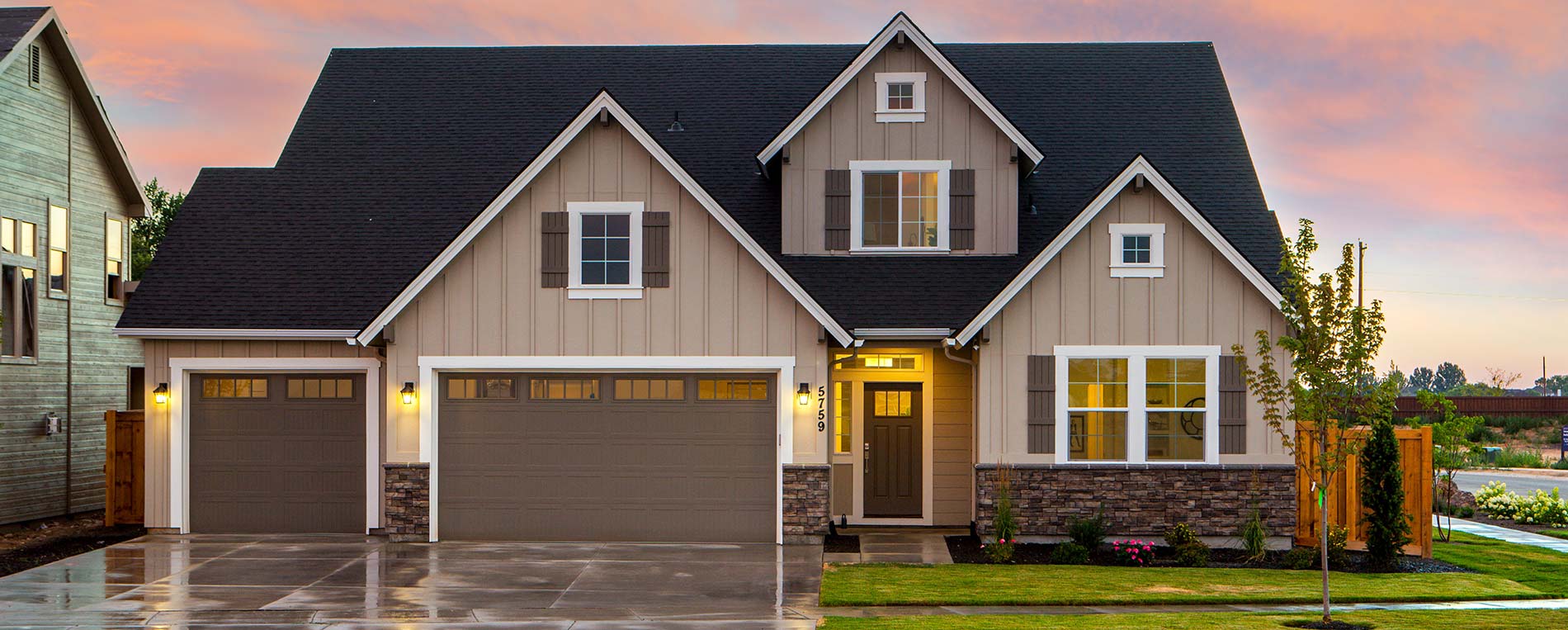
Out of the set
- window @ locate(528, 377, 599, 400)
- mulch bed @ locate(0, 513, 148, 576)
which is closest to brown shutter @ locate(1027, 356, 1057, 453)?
window @ locate(528, 377, 599, 400)

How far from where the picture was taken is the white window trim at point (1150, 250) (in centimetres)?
1512

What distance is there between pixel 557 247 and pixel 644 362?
177 cm

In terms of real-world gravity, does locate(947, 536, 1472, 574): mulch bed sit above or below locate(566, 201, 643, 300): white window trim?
below

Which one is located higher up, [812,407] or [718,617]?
[812,407]

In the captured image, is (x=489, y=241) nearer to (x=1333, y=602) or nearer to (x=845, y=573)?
(x=845, y=573)

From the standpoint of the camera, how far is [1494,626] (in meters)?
10.3

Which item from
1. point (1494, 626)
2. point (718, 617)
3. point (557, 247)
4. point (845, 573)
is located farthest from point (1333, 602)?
point (557, 247)

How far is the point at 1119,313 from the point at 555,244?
693 cm

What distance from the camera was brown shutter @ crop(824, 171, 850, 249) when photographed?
666 inches

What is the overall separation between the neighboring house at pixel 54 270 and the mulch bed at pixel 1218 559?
44.0 feet

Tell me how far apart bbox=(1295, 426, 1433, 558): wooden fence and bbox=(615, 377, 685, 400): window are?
748cm

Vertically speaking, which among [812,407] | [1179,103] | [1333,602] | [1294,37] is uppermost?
[1294,37]

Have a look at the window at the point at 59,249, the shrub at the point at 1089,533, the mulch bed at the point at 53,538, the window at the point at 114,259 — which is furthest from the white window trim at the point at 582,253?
the window at the point at 114,259

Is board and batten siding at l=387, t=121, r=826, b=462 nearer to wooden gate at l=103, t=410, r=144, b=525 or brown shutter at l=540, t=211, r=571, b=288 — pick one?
brown shutter at l=540, t=211, r=571, b=288
